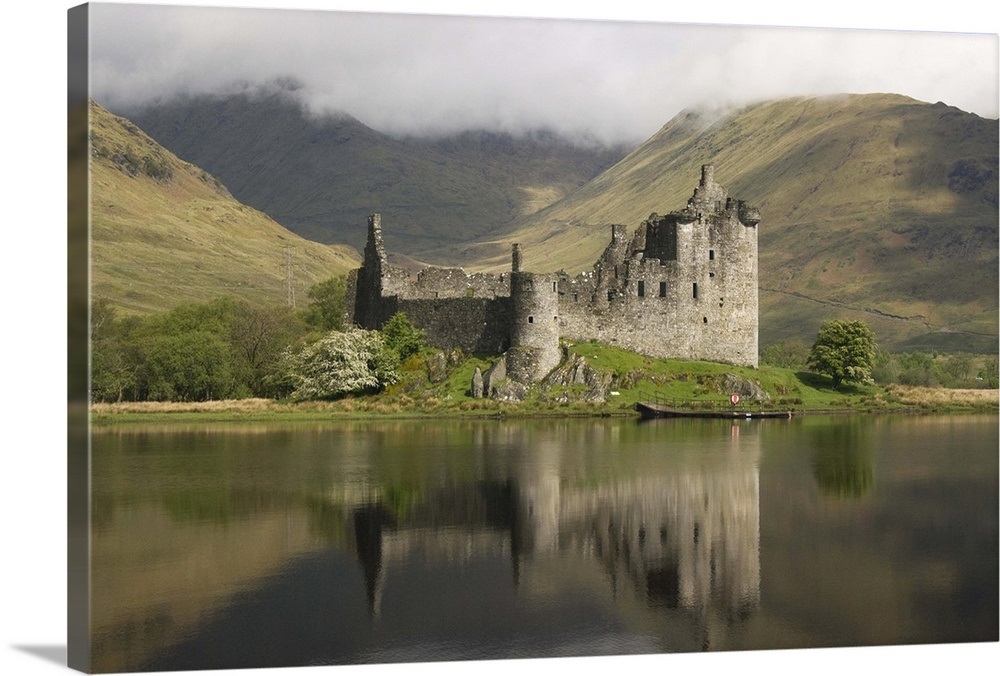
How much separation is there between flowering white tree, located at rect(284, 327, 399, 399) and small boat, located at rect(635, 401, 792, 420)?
25.9ft

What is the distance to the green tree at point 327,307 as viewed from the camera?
52.9m

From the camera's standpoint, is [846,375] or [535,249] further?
[535,249]

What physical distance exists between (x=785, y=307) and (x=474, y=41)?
12207 centimetres

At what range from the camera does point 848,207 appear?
15550 cm

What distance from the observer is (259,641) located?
14.8 m

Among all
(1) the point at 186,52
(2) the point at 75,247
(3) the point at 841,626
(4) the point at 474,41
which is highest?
(1) the point at 186,52

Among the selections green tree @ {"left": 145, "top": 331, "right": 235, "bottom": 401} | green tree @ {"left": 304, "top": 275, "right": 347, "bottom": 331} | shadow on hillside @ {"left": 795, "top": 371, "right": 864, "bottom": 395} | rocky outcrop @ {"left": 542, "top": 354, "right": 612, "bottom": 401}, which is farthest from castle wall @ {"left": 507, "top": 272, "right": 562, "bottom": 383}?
green tree @ {"left": 304, "top": 275, "right": 347, "bottom": 331}

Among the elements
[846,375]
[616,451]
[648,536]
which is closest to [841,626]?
[648,536]

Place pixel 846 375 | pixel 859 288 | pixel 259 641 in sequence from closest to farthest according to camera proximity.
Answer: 1. pixel 259 641
2. pixel 846 375
3. pixel 859 288

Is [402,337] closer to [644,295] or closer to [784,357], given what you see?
[644,295]

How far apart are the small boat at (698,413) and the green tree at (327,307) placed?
16.5 m

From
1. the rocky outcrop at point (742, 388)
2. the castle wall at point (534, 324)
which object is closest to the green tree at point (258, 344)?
the castle wall at point (534, 324)

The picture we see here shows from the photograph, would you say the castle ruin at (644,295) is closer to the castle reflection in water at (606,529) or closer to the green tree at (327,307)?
the green tree at (327,307)

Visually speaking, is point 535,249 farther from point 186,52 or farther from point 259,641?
point 259,641
